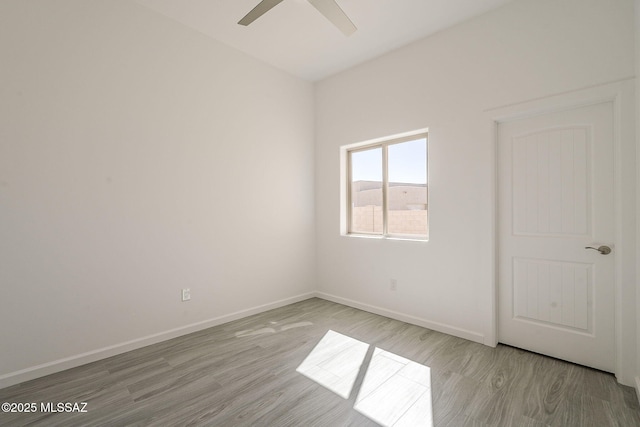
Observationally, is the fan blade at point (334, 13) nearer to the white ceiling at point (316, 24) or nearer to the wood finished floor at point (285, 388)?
the white ceiling at point (316, 24)

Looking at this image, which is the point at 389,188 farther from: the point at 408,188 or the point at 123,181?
the point at 123,181

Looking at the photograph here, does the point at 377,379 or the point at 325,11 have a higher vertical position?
the point at 325,11

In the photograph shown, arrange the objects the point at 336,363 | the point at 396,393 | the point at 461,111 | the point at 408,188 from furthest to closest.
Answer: the point at 408,188 → the point at 461,111 → the point at 336,363 → the point at 396,393

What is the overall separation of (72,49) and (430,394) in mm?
3868

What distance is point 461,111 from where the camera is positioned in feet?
9.66

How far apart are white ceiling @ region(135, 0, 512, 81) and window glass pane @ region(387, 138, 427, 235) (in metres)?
1.17

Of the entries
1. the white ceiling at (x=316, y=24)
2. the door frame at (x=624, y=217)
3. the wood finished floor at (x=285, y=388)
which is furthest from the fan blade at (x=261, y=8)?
the wood finished floor at (x=285, y=388)

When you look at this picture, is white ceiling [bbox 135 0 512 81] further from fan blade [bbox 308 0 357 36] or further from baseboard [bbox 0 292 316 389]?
baseboard [bbox 0 292 316 389]

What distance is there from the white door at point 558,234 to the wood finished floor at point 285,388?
0.23 metres

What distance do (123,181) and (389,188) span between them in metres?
2.89

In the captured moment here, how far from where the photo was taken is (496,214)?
2797mm

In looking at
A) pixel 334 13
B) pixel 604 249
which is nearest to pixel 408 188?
pixel 604 249

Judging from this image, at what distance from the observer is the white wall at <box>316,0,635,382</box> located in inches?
90.1

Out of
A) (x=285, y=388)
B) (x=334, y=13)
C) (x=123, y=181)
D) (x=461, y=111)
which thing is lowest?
(x=285, y=388)
